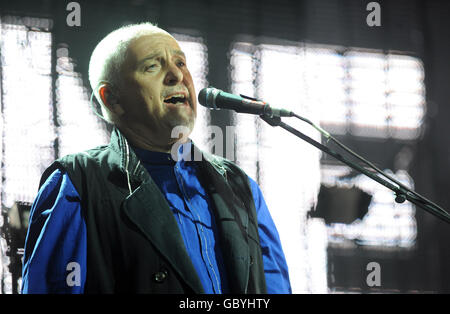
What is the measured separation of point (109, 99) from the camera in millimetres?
2205

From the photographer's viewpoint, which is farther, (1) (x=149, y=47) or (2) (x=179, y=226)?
(1) (x=149, y=47)

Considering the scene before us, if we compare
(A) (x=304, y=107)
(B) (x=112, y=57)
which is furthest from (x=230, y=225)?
(A) (x=304, y=107)

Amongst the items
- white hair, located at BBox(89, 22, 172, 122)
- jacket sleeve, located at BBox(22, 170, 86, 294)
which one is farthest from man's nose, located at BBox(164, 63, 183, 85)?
jacket sleeve, located at BBox(22, 170, 86, 294)

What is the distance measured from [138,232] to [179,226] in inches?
6.5

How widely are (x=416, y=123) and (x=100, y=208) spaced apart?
1.92m

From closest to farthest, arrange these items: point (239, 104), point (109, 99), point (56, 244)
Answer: point (56, 244), point (239, 104), point (109, 99)

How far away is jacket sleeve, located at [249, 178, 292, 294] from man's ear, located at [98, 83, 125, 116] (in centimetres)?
63

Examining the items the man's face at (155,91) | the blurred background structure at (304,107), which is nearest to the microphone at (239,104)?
the man's face at (155,91)

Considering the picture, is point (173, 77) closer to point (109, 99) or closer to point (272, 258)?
point (109, 99)

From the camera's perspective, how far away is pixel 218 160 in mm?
2258

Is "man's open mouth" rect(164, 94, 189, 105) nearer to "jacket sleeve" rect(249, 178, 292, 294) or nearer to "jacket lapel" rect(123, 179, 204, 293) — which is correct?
"jacket lapel" rect(123, 179, 204, 293)

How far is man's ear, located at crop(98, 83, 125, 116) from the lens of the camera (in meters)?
2.18
